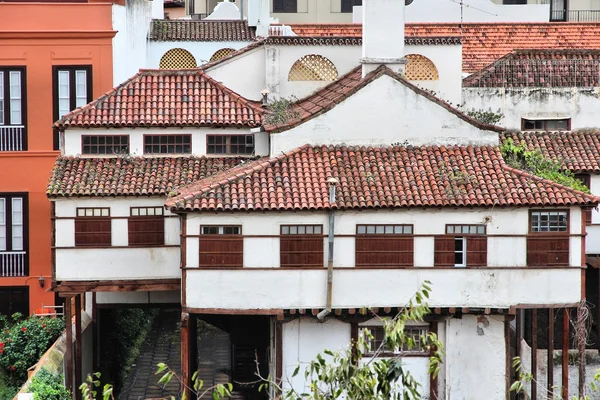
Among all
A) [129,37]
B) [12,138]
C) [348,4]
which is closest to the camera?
[12,138]

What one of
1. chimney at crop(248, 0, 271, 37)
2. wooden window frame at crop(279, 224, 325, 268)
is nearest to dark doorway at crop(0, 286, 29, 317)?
wooden window frame at crop(279, 224, 325, 268)

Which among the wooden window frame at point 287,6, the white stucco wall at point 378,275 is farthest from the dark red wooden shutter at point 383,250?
the wooden window frame at point 287,6

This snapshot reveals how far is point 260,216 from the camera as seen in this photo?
30391 millimetres

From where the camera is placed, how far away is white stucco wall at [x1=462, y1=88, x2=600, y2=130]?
121ft

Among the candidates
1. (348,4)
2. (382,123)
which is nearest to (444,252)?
(382,123)

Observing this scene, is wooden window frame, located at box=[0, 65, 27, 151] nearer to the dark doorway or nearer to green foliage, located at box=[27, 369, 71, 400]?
the dark doorway

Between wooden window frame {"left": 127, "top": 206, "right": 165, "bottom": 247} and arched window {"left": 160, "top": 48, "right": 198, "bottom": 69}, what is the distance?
14125 millimetres

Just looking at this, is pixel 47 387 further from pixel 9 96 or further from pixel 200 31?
pixel 200 31

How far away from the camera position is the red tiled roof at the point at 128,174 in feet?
105

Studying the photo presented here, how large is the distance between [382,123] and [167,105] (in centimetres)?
612

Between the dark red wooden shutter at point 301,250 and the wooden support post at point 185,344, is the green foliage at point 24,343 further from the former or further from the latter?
the dark red wooden shutter at point 301,250

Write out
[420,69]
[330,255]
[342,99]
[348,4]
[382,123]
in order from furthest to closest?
[348,4] → [420,69] → [382,123] → [342,99] → [330,255]

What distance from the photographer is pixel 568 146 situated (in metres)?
36.2

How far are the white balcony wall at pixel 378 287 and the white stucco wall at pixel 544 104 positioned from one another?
7.53 meters
